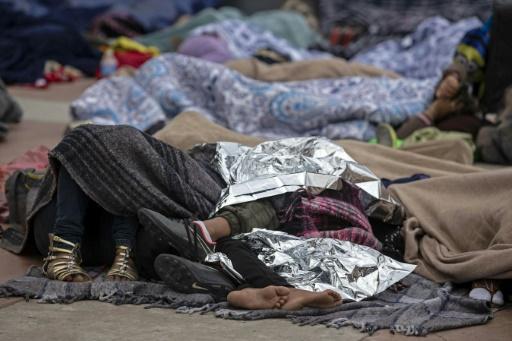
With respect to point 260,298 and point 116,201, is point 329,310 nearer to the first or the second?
point 260,298

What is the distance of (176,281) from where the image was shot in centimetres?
289

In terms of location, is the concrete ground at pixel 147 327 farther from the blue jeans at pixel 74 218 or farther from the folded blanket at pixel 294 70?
the folded blanket at pixel 294 70

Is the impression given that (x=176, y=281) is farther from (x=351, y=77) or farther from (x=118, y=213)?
(x=351, y=77)

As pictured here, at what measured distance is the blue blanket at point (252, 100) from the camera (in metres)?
Result: 5.27

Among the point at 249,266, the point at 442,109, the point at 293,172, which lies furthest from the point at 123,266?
the point at 442,109

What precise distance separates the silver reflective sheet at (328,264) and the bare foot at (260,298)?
0.41 ft

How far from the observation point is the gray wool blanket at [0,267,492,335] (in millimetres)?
2711

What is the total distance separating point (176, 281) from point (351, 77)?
135 inches

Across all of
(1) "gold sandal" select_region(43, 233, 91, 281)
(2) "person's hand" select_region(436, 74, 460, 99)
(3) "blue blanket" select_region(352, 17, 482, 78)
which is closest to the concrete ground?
(1) "gold sandal" select_region(43, 233, 91, 281)

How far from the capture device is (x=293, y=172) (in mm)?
3357

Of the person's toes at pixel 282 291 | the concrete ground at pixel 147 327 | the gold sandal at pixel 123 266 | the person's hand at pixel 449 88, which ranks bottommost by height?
the person's hand at pixel 449 88

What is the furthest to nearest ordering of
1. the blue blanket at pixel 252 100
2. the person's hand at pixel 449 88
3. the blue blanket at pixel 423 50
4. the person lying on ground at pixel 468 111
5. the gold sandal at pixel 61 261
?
the blue blanket at pixel 423 50 < the person's hand at pixel 449 88 < the blue blanket at pixel 252 100 < the person lying on ground at pixel 468 111 < the gold sandal at pixel 61 261

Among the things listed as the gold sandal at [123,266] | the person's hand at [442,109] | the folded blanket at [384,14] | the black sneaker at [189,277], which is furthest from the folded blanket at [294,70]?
the black sneaker at [189,277]

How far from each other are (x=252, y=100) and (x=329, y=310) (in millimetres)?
2776
